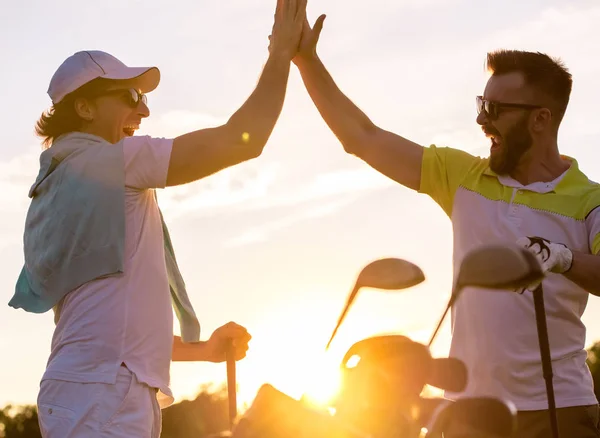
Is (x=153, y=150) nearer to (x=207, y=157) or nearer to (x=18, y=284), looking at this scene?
(x=207, y=157)

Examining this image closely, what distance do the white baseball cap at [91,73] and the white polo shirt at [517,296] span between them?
1.89 metres

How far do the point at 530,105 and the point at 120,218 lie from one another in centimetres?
300

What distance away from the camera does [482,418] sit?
2840mm

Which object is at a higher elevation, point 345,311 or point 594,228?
point 594,228

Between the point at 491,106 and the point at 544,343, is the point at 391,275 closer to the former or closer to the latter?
the point at 544,343

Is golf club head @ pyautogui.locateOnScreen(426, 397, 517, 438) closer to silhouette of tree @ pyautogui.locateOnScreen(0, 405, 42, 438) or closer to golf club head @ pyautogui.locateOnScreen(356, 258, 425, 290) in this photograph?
golf club head @ pyautogui.locateOnScreen(356, 258, 425, 290)

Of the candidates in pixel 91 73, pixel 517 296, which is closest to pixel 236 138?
pixel 91 73

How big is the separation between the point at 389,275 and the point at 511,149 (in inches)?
122

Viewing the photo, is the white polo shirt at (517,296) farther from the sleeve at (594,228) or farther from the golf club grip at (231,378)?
the golf club grip at (231,378)

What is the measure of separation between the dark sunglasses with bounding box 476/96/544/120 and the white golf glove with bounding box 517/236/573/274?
4.48 ft

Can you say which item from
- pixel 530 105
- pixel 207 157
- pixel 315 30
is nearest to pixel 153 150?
pixel 207 157

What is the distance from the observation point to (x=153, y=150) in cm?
512

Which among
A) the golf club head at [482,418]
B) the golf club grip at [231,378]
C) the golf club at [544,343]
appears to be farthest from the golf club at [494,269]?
the golf club grip at [231,378]

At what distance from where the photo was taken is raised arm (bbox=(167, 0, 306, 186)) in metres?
5.13
